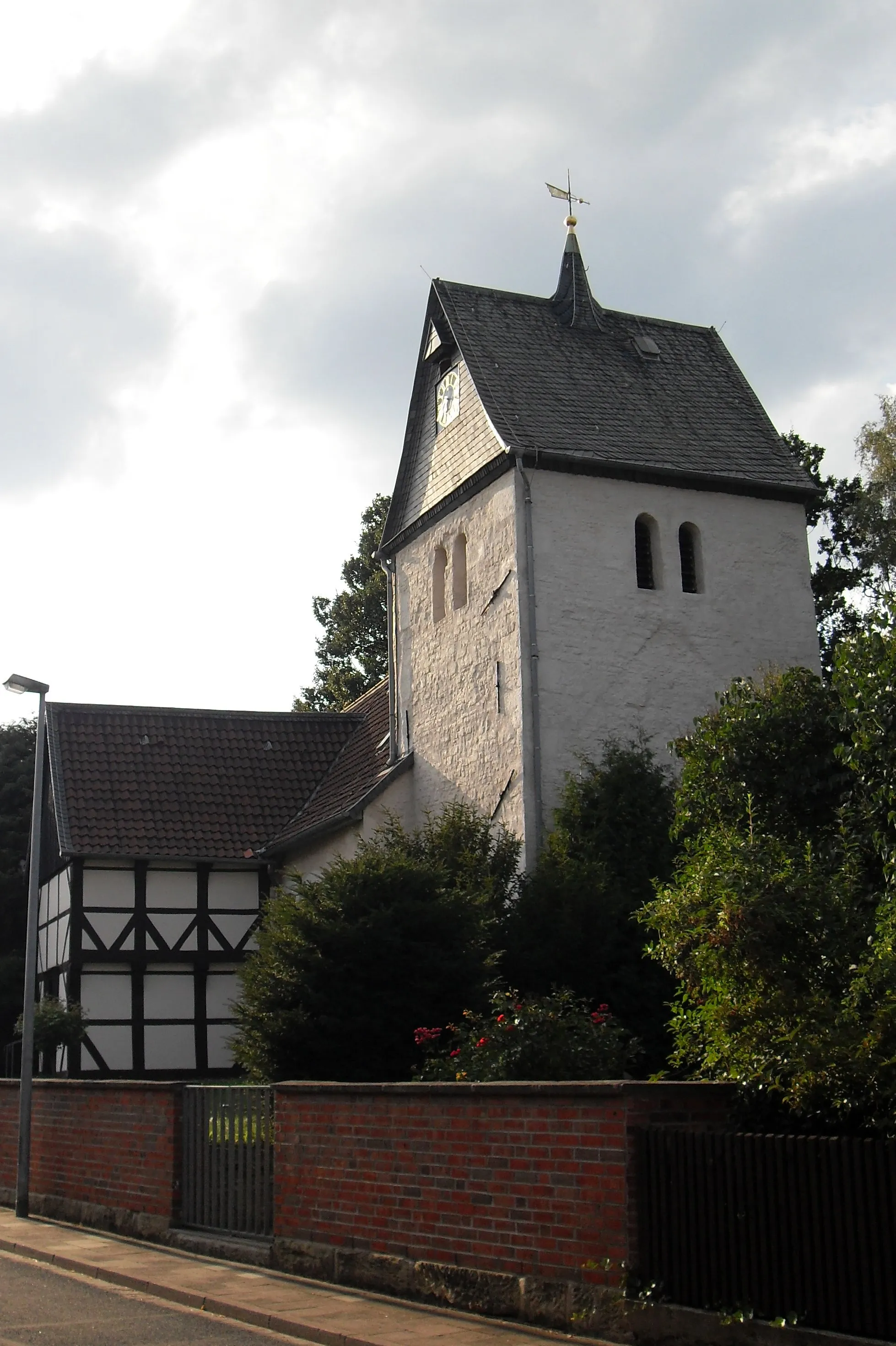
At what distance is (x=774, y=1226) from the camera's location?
26.0 feet

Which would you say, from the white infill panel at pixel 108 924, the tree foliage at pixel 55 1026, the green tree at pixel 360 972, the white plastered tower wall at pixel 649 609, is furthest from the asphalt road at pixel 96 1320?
the white infill panel at pixel 108 924

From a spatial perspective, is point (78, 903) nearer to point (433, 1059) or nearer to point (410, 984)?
point (410, 984)

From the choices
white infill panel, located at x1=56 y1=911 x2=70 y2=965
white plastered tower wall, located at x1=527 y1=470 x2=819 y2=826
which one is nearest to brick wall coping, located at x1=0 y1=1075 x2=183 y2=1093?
white infill panel, located at x1=56 y1=911 x2=70 y2=965

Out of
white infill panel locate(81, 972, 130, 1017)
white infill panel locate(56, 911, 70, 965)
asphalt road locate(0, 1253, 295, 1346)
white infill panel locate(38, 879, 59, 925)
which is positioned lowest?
asphalt road locate(0, 1253, 295, 1346)

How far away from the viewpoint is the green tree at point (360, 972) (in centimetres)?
1587

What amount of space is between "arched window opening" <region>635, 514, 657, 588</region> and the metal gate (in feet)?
41.2

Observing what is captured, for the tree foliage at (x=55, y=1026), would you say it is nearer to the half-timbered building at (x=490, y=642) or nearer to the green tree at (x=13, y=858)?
the half-timbered building at (x=490, y=642)

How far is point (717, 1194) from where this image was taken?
823 centimetres

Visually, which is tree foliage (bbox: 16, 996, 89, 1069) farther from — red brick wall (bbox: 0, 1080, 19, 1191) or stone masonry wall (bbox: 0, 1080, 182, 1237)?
stone masonry wall (bbox: 0, 1080, 182, 1237)

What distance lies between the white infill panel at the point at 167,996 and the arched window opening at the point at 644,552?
10718 mm

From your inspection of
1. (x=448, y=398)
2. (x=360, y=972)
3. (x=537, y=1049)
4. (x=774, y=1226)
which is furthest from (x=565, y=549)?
(x=774, y=1226)

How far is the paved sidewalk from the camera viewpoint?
29.1ft

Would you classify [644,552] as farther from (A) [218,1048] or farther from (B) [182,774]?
(A) [218,1048]

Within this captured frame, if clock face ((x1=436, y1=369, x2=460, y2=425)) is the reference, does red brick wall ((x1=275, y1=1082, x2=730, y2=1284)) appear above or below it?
below
